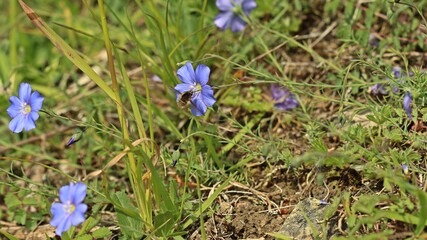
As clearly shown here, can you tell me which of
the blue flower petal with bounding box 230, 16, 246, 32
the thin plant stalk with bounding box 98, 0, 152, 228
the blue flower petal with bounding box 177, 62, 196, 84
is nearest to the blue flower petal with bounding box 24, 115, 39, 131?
the thin plant stalk with bounding box 98, 0, 152, 228

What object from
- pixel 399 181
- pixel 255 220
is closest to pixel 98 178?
pixel 255 220

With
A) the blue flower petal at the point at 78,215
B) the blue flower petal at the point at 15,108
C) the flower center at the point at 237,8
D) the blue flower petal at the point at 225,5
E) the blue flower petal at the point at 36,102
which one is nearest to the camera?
the blue flower petal at the point at 78,215

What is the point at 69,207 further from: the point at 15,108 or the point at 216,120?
the point at 216,120

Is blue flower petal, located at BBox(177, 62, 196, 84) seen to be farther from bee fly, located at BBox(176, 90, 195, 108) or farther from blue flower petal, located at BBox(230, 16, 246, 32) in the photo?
blue flower petal, located at BBox(230, 16, 246, 32)

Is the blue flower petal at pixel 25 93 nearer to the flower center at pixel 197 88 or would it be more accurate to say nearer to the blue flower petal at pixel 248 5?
the flower center at pixel 197 88

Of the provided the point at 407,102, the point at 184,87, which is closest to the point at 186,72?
the point at 184,87

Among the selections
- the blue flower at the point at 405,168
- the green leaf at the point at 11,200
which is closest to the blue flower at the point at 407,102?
the blue flower at the point at 405,168
